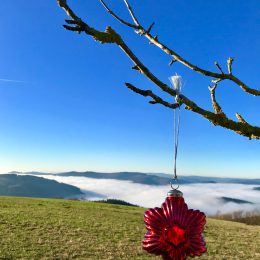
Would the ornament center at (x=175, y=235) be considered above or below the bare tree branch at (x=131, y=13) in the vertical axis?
below

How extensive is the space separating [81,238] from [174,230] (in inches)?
758

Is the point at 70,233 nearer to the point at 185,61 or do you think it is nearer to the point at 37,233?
the point at 37,233

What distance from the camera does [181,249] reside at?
102 inches

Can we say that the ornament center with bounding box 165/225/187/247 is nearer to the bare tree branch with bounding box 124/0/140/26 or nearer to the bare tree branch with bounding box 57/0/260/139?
the bare tree branch with bounding box 57/0/260/139

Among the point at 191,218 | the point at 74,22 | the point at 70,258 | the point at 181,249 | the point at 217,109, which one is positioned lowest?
the point at 70,258

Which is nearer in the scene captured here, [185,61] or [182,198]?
[182,198]

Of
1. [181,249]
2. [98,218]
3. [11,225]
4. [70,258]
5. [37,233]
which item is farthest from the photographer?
[98,218]

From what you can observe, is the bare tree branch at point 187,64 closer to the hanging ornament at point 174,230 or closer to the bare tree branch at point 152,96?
the bare tree branch at point 152,96

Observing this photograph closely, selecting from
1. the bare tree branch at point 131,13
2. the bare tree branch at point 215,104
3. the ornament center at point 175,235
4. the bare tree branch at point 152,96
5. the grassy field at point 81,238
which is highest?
the bare tree branch at point 131,13

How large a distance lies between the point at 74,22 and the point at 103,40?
0.57 meters

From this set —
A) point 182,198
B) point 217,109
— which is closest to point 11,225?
point 217,109

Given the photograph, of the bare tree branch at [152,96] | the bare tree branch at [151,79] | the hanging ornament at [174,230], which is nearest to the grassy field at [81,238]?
the bare tree branch at [151,79]

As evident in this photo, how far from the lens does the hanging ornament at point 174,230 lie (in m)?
2.59

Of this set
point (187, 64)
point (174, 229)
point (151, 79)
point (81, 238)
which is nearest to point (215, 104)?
point (187, 64)
